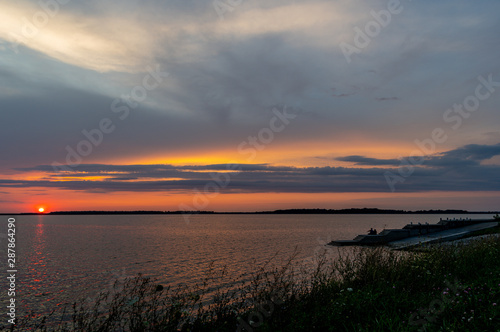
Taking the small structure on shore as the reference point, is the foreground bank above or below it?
above

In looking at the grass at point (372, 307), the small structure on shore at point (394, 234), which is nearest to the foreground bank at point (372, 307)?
the grass at point (372, 307)

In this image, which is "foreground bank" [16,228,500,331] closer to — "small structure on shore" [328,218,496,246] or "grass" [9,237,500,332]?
"grass" [9,237,500,332]

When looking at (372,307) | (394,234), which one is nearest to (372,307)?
(372,307)

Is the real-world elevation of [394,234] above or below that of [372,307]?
below

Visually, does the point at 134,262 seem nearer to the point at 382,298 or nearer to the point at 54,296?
the point at 54,296

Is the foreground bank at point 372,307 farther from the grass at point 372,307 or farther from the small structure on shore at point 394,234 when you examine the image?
the small structure on shore at point 394,234

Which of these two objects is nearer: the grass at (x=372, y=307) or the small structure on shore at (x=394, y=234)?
the grass at (x=372, y=307)

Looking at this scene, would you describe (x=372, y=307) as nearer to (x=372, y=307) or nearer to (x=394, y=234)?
(x=372, y=307)

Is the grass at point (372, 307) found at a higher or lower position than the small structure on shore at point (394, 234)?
higher

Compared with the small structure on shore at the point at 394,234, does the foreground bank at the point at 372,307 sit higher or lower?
higher

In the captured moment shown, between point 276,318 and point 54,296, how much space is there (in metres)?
16.5

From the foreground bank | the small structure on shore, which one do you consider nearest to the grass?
the foreground bank

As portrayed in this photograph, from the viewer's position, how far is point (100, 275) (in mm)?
25844

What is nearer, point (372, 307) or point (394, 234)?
point (372, 307)
